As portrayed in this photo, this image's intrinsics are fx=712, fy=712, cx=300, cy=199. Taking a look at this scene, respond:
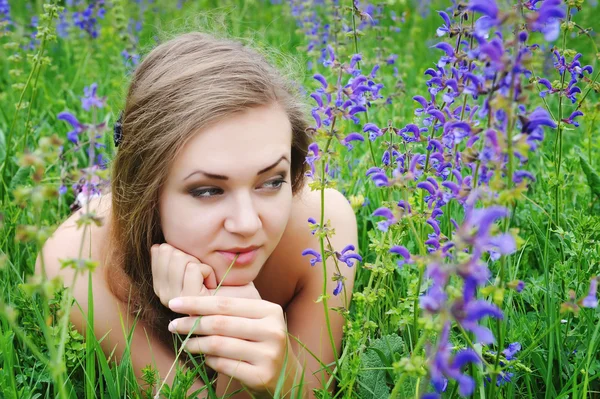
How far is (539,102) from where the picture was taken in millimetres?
4781

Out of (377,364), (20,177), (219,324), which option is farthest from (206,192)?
(20,177)

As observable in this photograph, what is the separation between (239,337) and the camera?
6.48 ft

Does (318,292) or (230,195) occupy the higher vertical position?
(230,195)

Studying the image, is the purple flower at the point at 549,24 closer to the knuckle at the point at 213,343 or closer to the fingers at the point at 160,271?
the knuckle at the point at 213,343

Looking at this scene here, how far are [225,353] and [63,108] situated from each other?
3.05 m

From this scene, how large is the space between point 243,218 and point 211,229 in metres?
0.12

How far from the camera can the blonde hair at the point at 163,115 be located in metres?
2.24

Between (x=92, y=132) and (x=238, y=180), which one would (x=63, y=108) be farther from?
(x=92, y=132)

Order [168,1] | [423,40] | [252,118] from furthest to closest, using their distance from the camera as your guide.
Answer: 1. [168,1]
2. [423,40]
3. [252,118]

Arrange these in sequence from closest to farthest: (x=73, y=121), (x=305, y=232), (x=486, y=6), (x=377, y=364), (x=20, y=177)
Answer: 1. (x=486, y=6)
2. (x=73, y=121)
3. (x=377, y=364)
4. (x=305, y=232)
5. (x=20, y=177)

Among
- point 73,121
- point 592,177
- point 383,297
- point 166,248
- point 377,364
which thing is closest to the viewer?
point 73,121

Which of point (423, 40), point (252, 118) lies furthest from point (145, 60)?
point (423, 40)

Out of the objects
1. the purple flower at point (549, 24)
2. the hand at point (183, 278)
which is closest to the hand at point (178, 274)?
the hand at point (183, 278)

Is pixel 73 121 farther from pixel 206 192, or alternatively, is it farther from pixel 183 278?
pixel 183 278
